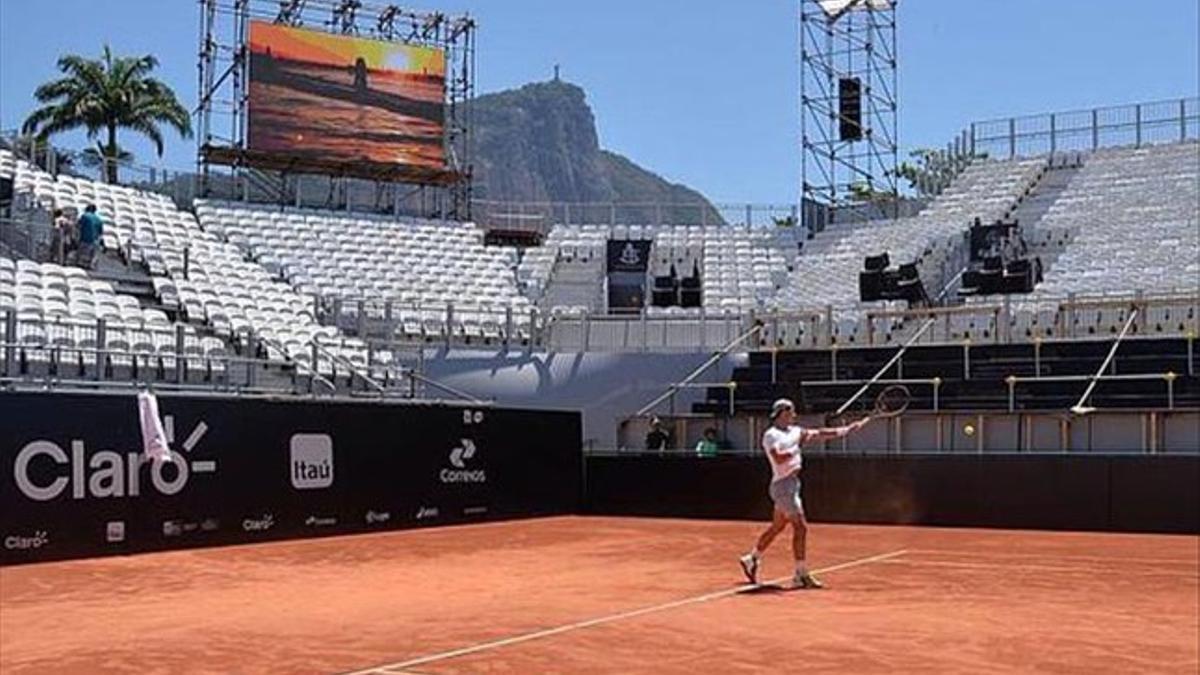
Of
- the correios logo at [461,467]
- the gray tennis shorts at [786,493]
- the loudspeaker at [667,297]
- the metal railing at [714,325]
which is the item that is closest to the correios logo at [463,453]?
the correios logo at [461,467]

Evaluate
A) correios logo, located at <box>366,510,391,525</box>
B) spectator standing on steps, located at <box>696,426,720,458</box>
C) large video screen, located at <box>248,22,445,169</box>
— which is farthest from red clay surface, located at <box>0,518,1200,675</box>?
large video screen, located at <box>248,22,445,169</box>

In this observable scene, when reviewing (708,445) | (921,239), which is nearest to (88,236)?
(708,445)

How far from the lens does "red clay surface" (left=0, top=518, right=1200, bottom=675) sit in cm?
1023

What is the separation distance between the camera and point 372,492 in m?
23.6

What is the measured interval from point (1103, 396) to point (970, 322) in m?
5.28

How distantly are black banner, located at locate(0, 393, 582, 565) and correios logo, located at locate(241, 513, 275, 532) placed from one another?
0.01 m

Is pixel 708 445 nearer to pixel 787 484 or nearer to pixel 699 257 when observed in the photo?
pixel 787 484

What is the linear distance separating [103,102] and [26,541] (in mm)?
37782

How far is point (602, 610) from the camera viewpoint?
1317cm

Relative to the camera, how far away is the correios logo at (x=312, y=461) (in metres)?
22.0

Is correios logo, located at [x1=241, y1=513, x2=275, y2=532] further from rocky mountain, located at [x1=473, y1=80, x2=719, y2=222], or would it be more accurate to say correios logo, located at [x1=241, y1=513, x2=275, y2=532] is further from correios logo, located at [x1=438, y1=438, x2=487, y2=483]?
rocky mountain, located at [x1=473, y1=80, x2=719, y2=222]

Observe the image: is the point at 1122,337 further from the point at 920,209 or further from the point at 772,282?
the point at 920,209

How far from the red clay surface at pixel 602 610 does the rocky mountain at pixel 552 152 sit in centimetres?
14469

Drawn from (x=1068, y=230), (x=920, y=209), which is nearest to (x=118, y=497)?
(x=1068, y=230)
